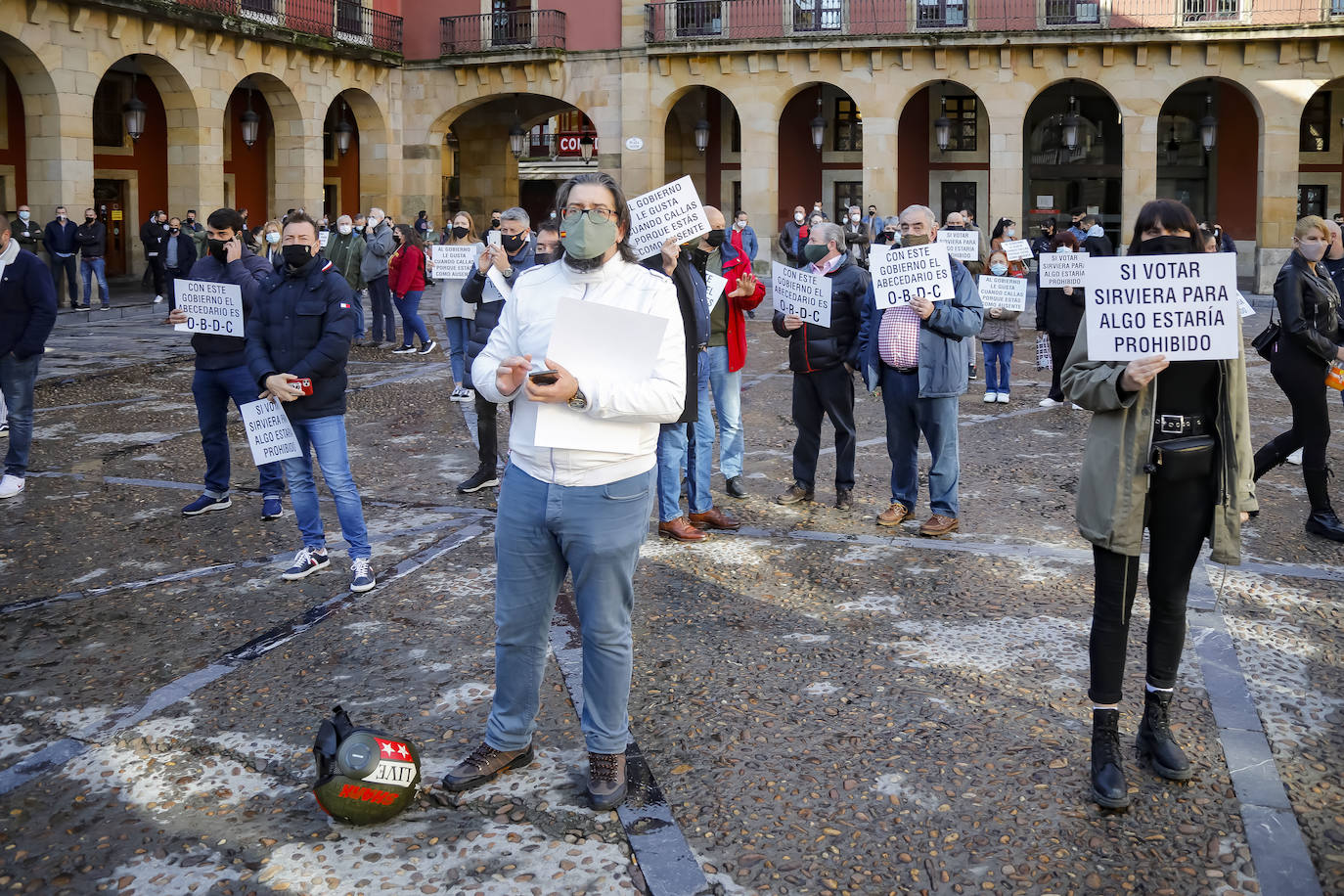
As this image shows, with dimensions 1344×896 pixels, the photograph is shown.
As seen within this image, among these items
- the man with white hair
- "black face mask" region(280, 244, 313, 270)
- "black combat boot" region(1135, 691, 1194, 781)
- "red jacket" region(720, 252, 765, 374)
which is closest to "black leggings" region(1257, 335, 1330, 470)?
the man with white hair

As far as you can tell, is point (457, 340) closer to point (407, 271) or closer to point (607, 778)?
point (407, 271)

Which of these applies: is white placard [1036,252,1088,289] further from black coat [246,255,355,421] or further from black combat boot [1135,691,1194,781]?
black combat boot [1135,691,1194,781]

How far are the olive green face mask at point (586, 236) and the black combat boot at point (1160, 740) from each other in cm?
229

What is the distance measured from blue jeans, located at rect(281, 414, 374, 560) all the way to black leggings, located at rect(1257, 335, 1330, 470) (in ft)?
16.5

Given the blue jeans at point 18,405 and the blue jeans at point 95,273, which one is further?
the blue jeans at point 95,273

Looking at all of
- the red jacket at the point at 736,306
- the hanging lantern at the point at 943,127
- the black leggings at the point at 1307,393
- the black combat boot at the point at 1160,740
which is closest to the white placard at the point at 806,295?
the red jacket at the point at 736,306

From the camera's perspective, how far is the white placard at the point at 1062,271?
36.8ft

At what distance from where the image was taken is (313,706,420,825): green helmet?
363 centimetres

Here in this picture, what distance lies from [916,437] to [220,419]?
422cm

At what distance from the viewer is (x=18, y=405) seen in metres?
8.34

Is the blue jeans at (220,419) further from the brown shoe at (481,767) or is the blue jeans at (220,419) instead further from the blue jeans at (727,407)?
the brown shoe at (481,767)

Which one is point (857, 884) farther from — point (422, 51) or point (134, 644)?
point (422, 51)

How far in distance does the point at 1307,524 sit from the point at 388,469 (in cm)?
586

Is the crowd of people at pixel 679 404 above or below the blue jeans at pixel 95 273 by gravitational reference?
below
